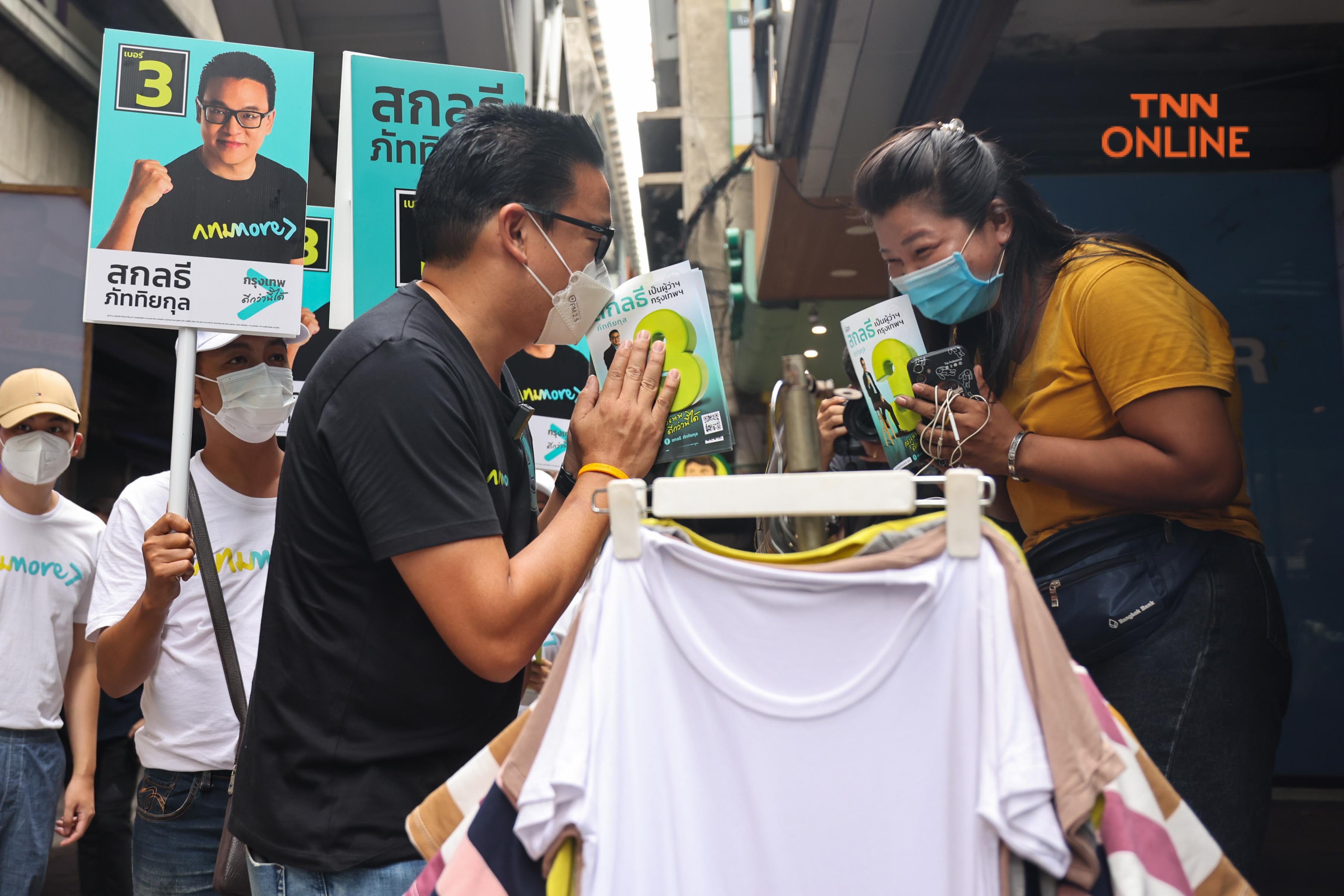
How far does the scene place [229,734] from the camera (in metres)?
2.55

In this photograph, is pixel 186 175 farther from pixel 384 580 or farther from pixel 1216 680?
pixel 1216 680

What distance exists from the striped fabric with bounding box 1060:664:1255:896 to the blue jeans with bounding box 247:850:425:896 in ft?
3.01

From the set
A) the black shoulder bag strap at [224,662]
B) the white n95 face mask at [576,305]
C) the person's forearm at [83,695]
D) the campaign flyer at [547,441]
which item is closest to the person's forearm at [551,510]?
the white n95 face mask at [576,305]

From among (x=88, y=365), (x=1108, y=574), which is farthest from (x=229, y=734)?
(x=88, y=365)

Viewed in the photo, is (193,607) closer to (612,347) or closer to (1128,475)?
(612,347)

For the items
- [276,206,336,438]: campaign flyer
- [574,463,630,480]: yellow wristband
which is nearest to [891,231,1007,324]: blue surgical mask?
[574,463,630,480]: yellow wristband

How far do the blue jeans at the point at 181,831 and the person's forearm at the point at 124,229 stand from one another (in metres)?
1.29

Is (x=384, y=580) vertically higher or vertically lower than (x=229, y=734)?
higher

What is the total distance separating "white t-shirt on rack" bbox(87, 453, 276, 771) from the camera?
2.54 meters

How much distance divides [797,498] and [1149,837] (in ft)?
1.70

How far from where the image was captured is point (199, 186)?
2623 mm

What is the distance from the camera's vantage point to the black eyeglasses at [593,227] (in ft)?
5.85

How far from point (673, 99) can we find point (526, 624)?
1973 cm

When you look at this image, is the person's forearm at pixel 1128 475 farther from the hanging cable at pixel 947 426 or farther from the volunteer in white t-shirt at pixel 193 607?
the volunteer in white t-shirt at pixel 193 607
